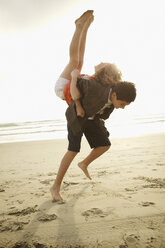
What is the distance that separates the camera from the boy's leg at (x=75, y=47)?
8.37 ft

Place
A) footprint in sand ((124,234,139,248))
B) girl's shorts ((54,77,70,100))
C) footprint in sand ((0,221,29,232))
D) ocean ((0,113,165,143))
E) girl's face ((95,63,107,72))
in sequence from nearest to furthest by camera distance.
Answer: footprint in sand ((124,234,139,248)), footprint in sand ((0,221,29,232)), girl's face ((95,63,107,72)), girl's shorts ((54,77,70,100)), ocean ((0,113,165,143))

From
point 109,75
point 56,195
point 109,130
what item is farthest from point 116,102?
point 109,130

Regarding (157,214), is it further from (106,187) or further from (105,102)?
(105,102)

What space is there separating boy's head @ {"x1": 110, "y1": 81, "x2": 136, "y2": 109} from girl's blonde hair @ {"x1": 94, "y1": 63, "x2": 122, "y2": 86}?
0.34ft

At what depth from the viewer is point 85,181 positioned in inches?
123

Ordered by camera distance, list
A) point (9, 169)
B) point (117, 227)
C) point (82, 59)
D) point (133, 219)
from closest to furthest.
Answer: point (117, 227)
point (133, 219)
point (82, 59)
point (9, 169)

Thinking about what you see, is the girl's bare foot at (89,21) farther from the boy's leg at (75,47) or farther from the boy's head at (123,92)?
the boy's head at (123,92)

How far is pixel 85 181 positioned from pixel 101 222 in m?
1.27

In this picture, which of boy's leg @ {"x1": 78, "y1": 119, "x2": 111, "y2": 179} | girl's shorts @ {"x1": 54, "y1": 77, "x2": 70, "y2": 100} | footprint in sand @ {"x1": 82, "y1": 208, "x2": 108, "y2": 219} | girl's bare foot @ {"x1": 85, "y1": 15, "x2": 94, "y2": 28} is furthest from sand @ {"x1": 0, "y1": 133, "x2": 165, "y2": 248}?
girl's bare foot @ {"x1": 85, "y1": 15, "x2": 94, "y2": 28}

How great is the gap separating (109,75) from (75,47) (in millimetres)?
588

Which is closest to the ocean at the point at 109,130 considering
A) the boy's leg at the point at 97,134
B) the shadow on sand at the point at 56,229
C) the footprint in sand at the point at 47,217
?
the boy's leg at the point at 97,134

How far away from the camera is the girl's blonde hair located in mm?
2309

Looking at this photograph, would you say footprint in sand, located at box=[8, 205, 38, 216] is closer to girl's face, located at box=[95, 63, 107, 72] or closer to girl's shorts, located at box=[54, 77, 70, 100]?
girl's shorts, located at box=[54, 77, 70, 100]

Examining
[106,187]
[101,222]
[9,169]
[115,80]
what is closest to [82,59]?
[115,80]
